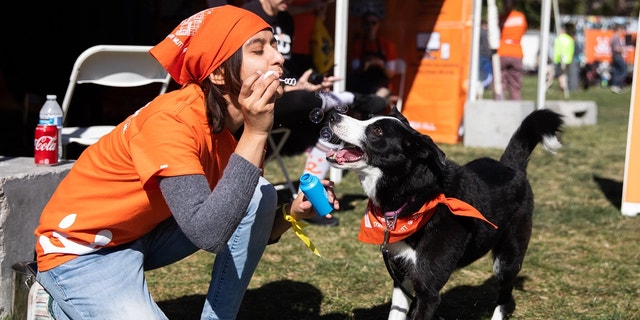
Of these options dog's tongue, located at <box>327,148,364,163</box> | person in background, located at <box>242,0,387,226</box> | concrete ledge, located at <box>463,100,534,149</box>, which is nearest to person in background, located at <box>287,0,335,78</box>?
person in background, located at <box>242,0,387,226</box>

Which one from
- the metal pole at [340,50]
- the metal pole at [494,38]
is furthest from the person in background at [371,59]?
the metal pole at [494,38]

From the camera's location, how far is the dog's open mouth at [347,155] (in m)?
2.96

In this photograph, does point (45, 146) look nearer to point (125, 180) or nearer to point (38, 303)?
point (38, 303)

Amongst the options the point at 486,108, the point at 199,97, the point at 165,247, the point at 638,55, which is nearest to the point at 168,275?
the point at 165,247

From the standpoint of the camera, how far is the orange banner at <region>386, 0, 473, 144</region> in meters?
9.44

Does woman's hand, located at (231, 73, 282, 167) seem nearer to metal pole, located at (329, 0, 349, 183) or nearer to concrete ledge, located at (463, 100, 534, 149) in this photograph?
metal pole, located at (329, 0, 349, 183)

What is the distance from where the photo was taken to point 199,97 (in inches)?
89.0

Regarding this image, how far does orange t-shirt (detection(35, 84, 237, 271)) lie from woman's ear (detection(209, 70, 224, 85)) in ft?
0.32

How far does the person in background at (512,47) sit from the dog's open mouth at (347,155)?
816 cm

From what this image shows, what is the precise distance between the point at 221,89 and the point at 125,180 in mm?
417

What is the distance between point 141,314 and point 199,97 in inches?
28.4

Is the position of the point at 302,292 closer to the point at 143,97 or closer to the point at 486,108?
the point at 143,97

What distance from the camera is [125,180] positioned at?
2248mm

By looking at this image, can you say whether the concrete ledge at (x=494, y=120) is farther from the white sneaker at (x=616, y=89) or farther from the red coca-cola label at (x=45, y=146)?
the white sneaker at (x=616, y=89)
